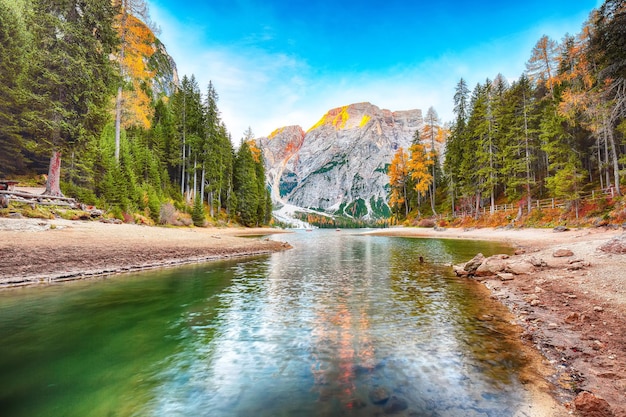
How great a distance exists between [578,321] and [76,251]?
2067 centimetres

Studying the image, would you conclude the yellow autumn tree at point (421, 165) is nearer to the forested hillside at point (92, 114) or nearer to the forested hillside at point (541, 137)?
the forested hillside at point (541, 137)

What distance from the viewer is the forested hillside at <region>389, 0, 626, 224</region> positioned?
14023 millimetres

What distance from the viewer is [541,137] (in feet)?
119

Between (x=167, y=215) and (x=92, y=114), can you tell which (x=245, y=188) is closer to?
(x=167, y=215)

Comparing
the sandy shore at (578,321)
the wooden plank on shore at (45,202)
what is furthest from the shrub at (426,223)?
the wooden plank on shore at (45,202)

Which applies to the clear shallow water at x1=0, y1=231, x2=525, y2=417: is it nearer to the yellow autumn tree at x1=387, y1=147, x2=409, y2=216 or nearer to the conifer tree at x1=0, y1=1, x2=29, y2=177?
the conifer tree at x1=0, y1=1, x2=29, y2=177

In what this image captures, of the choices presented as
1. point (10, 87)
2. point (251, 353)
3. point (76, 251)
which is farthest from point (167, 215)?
point (251, 353)

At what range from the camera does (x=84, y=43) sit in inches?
905

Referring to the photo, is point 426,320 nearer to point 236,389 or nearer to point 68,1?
point 236,389

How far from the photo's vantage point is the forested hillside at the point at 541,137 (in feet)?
46.0

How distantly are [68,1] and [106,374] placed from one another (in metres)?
29.8

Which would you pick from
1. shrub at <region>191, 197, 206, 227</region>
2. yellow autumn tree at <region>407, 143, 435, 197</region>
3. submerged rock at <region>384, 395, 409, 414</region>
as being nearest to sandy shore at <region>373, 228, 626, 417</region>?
submerged rock at <region>384, 395, 409, 414</region>

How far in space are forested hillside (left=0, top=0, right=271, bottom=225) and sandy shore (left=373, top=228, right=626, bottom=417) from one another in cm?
2934

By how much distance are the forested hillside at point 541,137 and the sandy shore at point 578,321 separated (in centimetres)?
833
